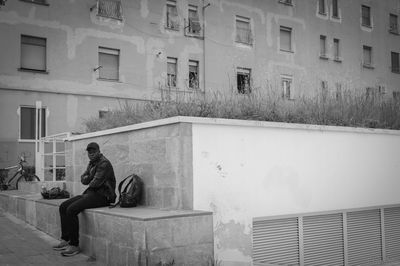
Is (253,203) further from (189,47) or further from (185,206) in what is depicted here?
(189,47)

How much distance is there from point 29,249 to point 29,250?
0.08 metres

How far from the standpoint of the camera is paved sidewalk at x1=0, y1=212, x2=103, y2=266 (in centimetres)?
713

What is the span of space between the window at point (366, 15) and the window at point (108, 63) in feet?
71.8

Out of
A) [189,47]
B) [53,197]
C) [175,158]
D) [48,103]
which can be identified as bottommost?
[53,197]

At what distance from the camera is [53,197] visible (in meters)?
10.5

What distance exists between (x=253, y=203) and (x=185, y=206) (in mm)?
1189

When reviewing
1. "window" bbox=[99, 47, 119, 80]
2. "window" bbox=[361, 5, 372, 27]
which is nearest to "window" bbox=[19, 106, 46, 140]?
"window" bbox=[99, 47, 119, 80]

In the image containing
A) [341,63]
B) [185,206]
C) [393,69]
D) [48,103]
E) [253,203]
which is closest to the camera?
[185,206]

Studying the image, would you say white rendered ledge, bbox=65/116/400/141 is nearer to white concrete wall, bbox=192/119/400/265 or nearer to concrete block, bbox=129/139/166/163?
white concrete wall, bbox=192/119/400/265

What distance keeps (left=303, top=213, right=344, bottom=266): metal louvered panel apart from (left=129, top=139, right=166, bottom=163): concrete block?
9.06 feet

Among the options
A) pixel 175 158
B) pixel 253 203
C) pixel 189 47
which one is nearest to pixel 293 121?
pixel 253 203

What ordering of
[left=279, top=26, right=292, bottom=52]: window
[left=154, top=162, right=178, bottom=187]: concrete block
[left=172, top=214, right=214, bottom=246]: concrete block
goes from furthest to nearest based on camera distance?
1. [left=279, top=26, right=292, bottom=52]: window
2. [left=154, top=162, right=178, bottom=187]: concrete block
3. [left=172, top=214, right=214, bottom=246]: concrete block

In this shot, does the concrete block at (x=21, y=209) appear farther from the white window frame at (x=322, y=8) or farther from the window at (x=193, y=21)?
the white window frame at (x=322, y=8)

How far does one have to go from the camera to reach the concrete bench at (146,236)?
236 inches
